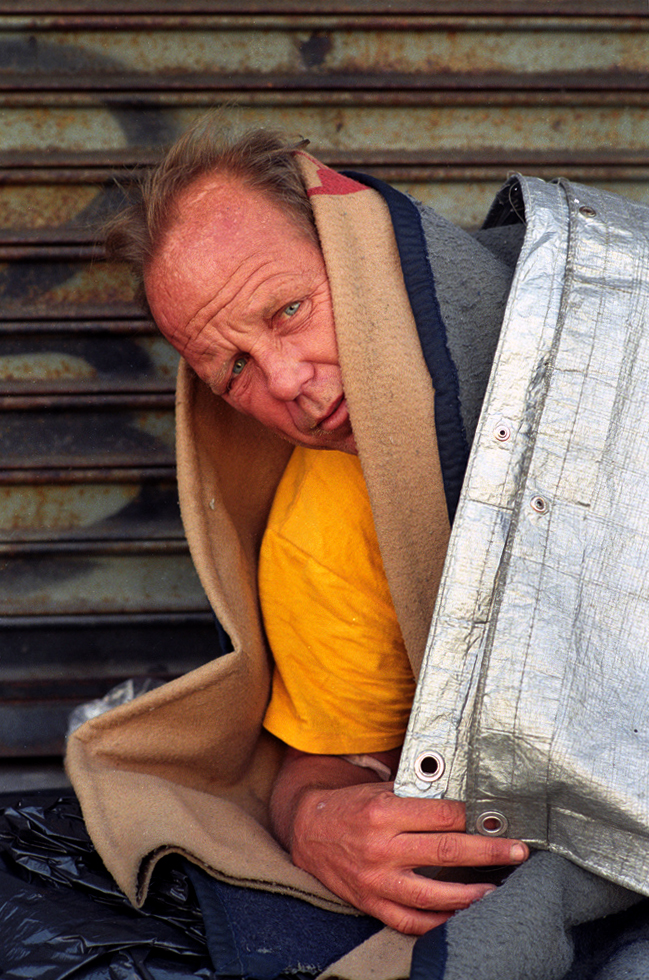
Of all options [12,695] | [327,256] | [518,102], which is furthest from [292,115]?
[12,695]

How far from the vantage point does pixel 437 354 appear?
1.34 meters

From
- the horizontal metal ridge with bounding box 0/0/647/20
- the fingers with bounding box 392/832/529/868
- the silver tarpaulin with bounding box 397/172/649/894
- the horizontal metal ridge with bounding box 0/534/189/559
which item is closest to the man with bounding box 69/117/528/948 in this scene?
the fingers with bounding box 392/832/529/868

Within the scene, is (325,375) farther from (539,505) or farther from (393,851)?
(393,851)

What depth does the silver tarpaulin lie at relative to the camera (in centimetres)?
112

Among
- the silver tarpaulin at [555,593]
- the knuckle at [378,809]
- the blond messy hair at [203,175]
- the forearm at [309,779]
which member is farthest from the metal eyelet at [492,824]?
the blond messy hair at [203,175]

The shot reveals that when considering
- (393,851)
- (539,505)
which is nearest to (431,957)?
(393,851)

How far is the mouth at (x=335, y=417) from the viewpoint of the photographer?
1.46 m

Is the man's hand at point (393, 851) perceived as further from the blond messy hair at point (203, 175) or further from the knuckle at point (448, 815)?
the blond messy hair at point (203, 175)

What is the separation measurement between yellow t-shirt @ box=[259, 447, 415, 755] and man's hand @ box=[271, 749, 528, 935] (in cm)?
18

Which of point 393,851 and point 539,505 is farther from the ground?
point 539,505

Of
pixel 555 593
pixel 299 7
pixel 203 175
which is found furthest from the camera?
pixel 299 7

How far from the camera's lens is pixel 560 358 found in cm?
124

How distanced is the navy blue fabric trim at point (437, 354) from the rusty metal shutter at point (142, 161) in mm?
1066

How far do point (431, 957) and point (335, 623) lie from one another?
2.27 ft
